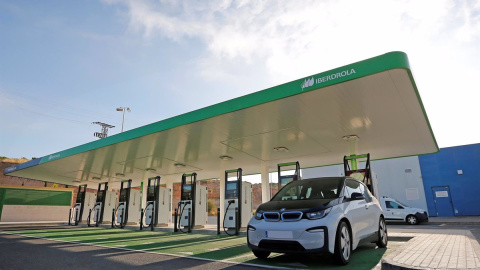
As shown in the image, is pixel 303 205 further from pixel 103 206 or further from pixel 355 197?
pixel 103 206

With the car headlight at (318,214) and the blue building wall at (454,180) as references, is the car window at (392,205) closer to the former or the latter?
the blue building wall at (454,180)

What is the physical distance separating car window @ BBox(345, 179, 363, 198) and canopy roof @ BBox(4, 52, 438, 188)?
7.02ft

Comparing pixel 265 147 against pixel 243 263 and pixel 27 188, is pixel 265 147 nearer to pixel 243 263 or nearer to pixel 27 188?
pixel 243 263

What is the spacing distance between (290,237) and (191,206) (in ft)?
34.1

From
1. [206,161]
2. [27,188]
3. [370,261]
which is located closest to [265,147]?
[206,161]

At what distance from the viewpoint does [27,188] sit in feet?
82.2

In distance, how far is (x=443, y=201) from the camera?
2077 centimetres

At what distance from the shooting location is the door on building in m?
20.4

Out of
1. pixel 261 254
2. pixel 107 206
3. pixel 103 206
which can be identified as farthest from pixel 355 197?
pixel 107 206

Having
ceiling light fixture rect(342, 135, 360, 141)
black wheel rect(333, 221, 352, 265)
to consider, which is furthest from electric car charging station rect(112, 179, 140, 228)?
black wheel rect(333, 221, 352, 265)

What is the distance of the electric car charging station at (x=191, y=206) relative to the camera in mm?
13984

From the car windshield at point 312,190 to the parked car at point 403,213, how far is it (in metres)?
12.9

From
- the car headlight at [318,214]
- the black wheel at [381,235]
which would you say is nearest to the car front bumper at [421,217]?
the black wheel at [381,235]

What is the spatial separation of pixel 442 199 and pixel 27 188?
33164mm
